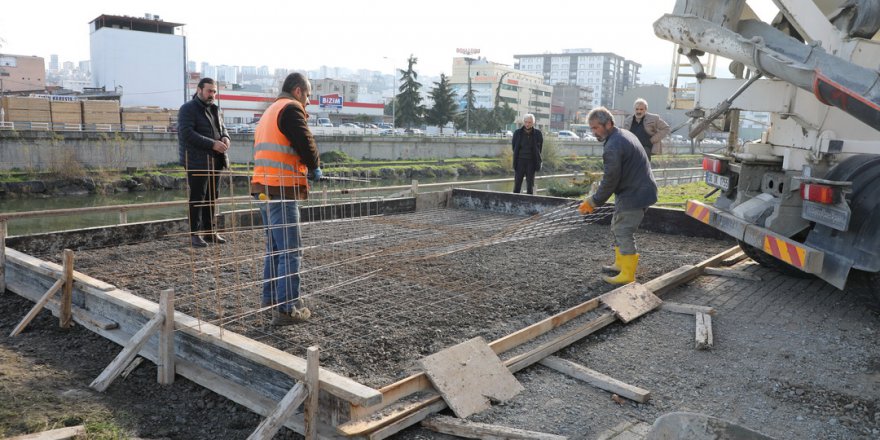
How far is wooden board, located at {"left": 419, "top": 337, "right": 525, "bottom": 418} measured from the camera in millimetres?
3186

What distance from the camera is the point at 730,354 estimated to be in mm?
4082

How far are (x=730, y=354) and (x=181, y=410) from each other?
345 centimetres

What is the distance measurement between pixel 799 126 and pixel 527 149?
4.94 metres

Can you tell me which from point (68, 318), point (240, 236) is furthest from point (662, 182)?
point (68, 318)

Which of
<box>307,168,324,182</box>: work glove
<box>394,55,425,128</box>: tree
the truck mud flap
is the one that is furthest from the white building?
the truck mud flap

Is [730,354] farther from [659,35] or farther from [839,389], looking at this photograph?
[659,35]

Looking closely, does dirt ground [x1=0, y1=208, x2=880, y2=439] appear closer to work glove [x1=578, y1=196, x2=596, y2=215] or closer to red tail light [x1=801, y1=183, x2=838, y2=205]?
work glove [x1=578, y1=196, x2=596, y2=215]

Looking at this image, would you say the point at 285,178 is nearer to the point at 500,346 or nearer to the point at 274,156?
the point at 274,156

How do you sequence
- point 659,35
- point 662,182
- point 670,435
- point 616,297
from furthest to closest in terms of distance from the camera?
1. point 662,182
2. point 659,35
3. point 616,297
4. point 670,435

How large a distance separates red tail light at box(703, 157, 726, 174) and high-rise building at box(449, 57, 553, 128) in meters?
84.7

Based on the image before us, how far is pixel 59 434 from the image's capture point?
281 centimetres

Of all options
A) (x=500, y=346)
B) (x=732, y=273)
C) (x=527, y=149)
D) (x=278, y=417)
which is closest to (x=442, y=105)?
(x=527, y=149)

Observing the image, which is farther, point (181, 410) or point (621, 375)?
point (621, 375)

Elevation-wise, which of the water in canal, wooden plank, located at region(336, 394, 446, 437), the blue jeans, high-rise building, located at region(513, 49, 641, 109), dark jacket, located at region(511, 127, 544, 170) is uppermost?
Result: high-rise building, located at region(513, 49, 641, 109)
